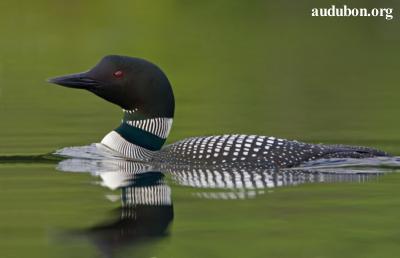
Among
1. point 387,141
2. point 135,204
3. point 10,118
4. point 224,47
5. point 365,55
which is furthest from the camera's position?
point 224,47

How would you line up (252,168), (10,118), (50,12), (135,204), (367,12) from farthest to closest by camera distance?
(50,12), (367,12), (10,118), (252,168), (135,204)

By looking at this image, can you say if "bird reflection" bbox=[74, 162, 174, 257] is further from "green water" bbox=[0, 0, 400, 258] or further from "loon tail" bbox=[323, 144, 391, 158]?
"loon tail" bbox=[323, 144, 391, 158]

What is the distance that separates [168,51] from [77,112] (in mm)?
7308

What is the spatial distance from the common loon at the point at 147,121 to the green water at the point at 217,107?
0.53 meters

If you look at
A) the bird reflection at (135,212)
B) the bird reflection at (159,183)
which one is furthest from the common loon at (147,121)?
the bird reflection at (135,212)

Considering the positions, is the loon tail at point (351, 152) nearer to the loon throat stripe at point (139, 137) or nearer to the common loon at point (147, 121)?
the common loon at point (147, 121)

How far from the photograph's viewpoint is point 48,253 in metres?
5.49

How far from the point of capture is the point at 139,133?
857 cm

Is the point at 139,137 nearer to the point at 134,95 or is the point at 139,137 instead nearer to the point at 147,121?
the point at 147,121

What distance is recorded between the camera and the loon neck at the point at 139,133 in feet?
28.0

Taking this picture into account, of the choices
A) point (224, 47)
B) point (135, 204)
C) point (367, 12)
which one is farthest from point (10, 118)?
point (367, 12)

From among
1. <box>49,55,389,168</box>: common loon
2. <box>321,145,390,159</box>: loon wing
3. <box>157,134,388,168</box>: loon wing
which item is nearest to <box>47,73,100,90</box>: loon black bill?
<box>49,55,389,168</box>: common loon

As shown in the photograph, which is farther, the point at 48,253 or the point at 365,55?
the point at 365,55

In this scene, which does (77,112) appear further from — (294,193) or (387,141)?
(294,193)
